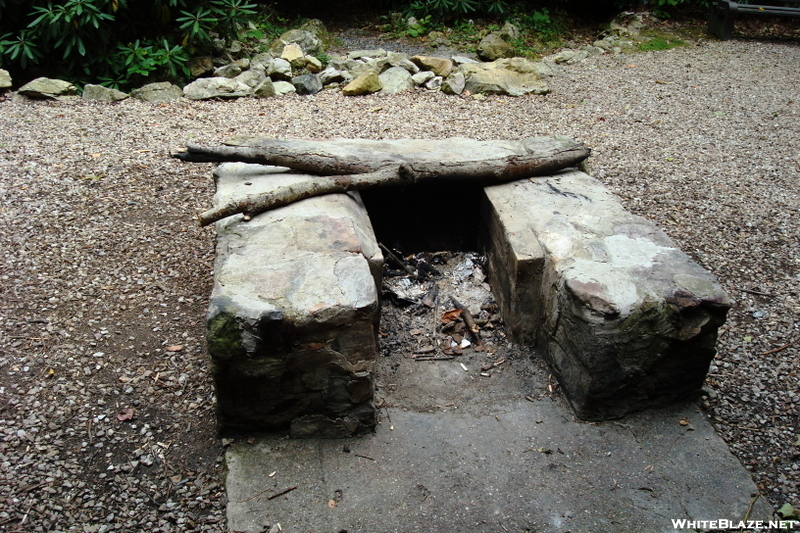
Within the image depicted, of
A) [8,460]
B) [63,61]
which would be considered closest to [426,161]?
[8,460]

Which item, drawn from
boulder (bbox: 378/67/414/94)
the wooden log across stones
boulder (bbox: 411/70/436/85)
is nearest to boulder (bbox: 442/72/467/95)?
boulder (bbox: 411/70/436/85)

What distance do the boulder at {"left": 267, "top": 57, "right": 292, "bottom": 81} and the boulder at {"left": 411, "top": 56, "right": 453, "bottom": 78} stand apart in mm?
1512

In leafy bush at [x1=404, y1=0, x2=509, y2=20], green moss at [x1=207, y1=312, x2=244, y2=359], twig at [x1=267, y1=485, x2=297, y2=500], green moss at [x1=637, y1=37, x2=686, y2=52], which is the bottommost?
twig at [x1=267, y1=485, x2=297, y2=500]

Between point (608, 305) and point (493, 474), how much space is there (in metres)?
0.82

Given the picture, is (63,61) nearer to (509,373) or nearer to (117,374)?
(117,374)

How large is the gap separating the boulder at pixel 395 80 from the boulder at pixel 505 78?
66 centimetres

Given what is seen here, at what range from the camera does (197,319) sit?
3.46m

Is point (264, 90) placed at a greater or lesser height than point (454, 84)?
lesser

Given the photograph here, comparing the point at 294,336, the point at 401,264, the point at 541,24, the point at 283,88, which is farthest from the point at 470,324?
the point at 541,24

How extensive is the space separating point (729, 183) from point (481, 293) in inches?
103

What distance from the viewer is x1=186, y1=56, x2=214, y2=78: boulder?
7.40m

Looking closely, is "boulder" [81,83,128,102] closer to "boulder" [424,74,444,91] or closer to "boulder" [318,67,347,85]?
"boulder" [318,67,347,85]

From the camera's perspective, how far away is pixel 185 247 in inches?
163

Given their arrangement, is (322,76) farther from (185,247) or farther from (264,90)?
(185,247)
